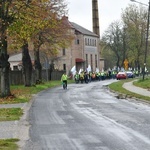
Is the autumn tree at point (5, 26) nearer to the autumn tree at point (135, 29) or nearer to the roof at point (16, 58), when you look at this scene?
the autumn tree at point (135, 29)

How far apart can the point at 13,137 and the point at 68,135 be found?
1.50 metres

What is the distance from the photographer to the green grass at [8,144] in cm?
1084

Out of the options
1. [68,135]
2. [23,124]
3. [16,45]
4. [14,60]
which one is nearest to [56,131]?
[68,135]

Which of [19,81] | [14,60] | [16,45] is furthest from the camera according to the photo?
[14,60]

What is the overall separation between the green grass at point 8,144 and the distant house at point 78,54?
81596mm

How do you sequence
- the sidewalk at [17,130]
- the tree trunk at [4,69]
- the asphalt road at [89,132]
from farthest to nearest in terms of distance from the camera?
the tree trunk at [4,69] < the sidewalk at [17,130] < the asphalt road at [89,132]

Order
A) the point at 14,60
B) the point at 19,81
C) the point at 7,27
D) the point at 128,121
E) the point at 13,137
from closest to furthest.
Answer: the point at 13,137 < the point at 128,121 < the point at 7,27 < the point at 19,81 < the point at 14,60

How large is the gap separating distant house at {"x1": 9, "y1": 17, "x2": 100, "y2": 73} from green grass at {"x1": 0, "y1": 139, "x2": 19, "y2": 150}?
81.6m

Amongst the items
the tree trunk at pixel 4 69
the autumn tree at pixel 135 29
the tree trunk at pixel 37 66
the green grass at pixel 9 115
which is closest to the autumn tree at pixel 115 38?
the autumn tree at pixel 135 29

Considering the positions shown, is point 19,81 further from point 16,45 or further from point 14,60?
point 14,60

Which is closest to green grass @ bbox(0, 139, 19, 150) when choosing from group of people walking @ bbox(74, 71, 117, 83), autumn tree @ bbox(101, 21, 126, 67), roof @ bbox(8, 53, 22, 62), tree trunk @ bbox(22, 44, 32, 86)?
tree trunk @ bbox(22, 44, 32, 86)

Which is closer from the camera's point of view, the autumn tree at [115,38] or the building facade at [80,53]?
the building facade at [80,53]

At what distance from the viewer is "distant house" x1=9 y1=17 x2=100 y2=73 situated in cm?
10219

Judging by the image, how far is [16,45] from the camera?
3431 cm
